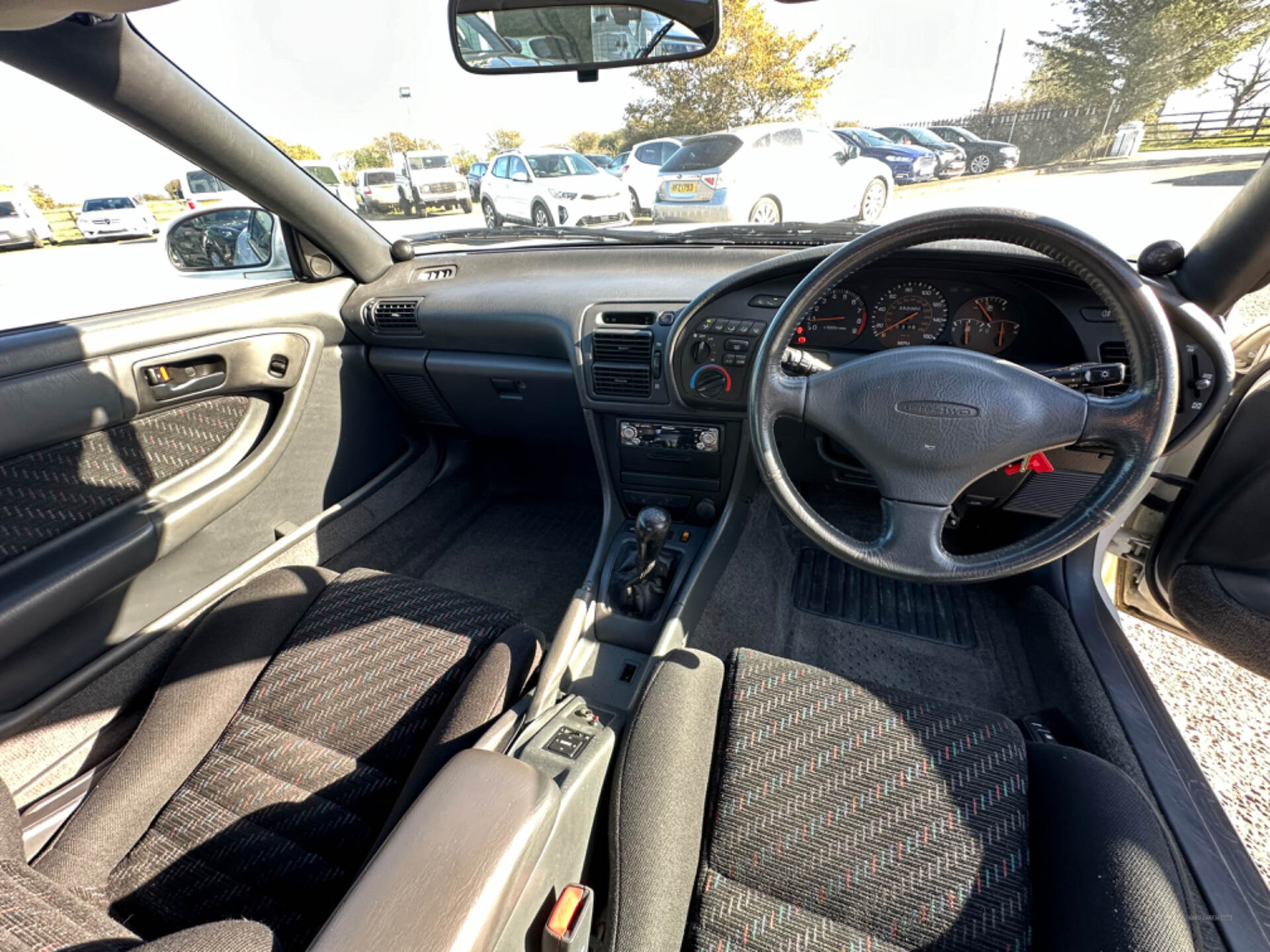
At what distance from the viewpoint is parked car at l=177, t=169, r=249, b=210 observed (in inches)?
77.6

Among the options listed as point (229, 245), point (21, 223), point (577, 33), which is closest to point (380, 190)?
point (229, 245)

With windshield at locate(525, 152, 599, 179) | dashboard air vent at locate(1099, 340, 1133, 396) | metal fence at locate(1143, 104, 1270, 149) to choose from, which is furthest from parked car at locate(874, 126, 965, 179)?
windshield at locate(525, 152, 599, 179)

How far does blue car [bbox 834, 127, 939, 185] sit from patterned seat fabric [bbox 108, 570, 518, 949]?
1917 mm

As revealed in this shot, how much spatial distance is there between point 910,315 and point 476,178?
2.55 metres

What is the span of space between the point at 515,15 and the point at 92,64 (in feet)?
3.36

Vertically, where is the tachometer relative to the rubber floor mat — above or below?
above

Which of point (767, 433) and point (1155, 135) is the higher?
point (1155, 135)

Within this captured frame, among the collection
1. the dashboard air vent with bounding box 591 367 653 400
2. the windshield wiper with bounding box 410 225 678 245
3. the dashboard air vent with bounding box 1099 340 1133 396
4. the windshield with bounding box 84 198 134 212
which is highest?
the windshield with bounding box 84 198 134 212

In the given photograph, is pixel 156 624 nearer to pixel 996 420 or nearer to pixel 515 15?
pixel 515 15

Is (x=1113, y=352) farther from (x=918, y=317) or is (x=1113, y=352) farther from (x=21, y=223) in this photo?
(x=21, y=223)

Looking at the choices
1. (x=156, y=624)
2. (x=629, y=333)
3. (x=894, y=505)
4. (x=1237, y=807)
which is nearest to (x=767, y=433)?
(x=894, y=505)

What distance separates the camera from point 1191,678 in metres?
1.92

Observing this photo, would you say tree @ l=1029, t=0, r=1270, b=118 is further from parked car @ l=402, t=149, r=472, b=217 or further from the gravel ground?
parked car @ l=402, t=149, r=472, b=217

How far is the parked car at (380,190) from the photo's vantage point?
2.69 meters
